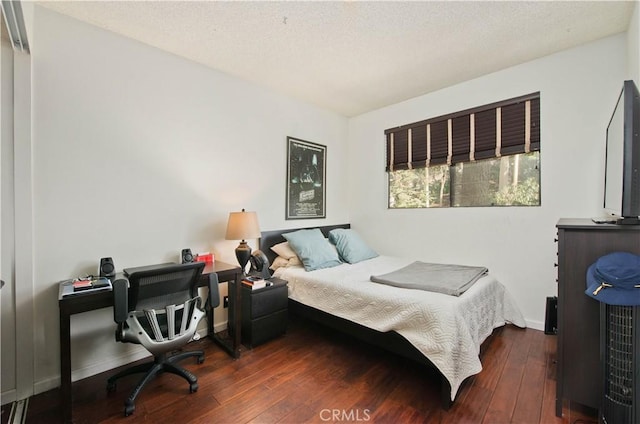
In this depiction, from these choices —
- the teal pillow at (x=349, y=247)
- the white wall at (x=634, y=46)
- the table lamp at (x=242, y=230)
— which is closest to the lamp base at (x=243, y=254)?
the table lamp at (x=242, y=230)

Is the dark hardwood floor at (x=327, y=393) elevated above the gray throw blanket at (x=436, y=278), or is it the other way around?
the gray throw blanket at (x=436, y=278)

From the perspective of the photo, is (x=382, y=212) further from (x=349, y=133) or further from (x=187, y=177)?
(x=187, y=177)

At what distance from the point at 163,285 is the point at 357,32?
7.85ft

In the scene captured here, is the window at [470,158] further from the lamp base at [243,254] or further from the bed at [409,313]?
the lamp base at [243,254]

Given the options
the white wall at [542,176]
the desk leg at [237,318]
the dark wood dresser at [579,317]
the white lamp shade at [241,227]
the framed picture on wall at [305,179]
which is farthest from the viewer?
the framed picture on wall at [305,179]

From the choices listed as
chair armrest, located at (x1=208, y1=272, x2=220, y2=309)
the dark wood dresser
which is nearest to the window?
the dark wood dresser

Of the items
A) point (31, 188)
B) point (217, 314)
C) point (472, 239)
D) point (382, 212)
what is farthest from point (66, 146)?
point (472, 239)

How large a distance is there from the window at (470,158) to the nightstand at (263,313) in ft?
6.89

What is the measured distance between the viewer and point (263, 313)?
2.56 m

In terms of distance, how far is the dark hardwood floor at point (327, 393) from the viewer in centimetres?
163

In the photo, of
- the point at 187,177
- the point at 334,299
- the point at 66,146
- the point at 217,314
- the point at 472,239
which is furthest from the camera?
the point at 472,239

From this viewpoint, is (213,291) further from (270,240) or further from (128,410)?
(270,240)

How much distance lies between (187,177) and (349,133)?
2.65 metres

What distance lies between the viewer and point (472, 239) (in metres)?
3.13
